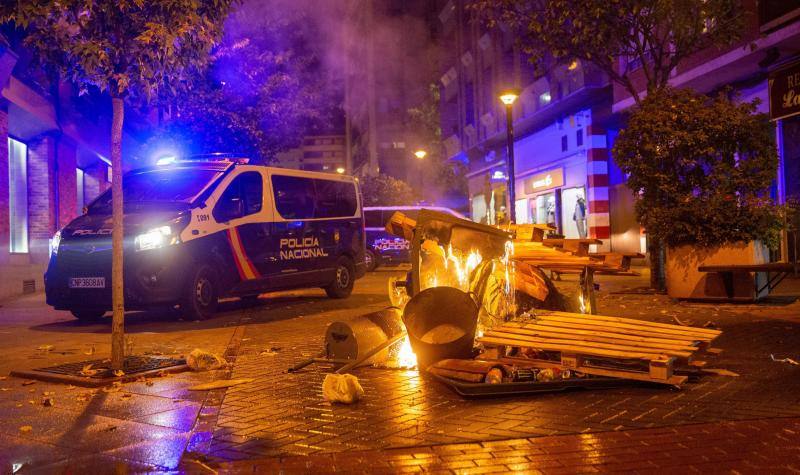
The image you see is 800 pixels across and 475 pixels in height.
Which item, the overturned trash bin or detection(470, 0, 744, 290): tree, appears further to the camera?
detection(470, 0, 744, 290): tree

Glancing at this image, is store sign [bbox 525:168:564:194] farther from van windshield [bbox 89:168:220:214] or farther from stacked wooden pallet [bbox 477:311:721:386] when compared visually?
stacked wooden pallet [bbox 477:311:721:386]

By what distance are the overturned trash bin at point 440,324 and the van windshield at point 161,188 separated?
5150 mm

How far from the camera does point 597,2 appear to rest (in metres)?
12.0

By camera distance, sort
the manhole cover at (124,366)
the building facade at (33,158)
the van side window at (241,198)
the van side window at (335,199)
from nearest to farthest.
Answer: the manhole cover at (124,366)
the van side window at (241,198)
the van side window at (335,199)
the building facade at (33,158)

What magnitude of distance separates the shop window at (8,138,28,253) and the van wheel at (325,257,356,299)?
7.65 metres

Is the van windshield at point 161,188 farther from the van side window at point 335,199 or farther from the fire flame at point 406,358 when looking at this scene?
the fire flame at point 406,358

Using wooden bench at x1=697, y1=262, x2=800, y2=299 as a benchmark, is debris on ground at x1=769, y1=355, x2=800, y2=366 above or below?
below

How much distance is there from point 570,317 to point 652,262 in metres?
6.78

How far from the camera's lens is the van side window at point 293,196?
12.1 m

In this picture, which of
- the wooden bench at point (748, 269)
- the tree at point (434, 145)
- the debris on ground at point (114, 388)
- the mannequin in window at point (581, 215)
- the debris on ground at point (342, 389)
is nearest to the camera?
the debris on ground at point (342, 389)

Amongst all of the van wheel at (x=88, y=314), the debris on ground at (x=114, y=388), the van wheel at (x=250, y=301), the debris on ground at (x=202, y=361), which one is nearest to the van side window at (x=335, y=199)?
the van wheel at (x=250, y=301)

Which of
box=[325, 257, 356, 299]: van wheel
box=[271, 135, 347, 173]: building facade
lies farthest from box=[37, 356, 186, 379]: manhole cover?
box=[271, 135, 347, 173]: building facade

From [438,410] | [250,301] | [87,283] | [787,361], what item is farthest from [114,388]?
[250,301]

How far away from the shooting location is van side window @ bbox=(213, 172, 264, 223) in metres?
10.8
